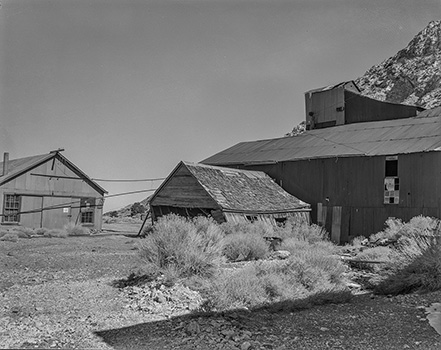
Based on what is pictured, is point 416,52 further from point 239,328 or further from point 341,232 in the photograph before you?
point 239,328

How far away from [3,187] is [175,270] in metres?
20.2

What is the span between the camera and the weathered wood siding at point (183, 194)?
20859 millimetres

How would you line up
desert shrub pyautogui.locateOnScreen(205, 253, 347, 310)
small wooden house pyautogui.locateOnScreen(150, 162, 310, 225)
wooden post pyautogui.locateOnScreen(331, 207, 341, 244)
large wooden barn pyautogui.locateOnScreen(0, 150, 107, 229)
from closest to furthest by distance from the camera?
1. desert shrub pyautogui.locateOnScreen(205, 253, 347, 310)
2. small wooden house pyautogui.locateOnScreen(150, 162, 310, 225)
3. wooden post pyautogui.locateOnScreen(331, 207, 341, 244)
4. large wooden barn pyautogui.locateOnScreen(0, 150, 107, 229)

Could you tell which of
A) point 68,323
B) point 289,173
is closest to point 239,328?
point 68,323

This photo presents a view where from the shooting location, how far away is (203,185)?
2089 centimetres

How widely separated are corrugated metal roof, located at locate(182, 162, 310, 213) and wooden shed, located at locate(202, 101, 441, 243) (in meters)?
1.45

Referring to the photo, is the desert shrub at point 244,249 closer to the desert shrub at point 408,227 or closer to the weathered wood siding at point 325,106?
the desert shrub at point 408,227

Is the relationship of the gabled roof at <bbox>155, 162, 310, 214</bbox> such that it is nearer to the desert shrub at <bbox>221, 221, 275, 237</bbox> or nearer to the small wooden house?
the small wooden house

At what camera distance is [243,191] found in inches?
914

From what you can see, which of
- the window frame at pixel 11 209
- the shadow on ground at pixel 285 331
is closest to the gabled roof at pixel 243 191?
the window frame at pixel 11 209

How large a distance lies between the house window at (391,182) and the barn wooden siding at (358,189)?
19 cm

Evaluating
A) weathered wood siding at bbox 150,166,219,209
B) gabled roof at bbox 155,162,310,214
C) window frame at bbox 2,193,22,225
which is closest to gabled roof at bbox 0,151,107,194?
window frame at bbox 2,193,22,225

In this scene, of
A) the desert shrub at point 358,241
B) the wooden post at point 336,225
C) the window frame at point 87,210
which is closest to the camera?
the desert shrub at point 358,241

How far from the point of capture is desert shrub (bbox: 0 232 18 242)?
64.2 ft
